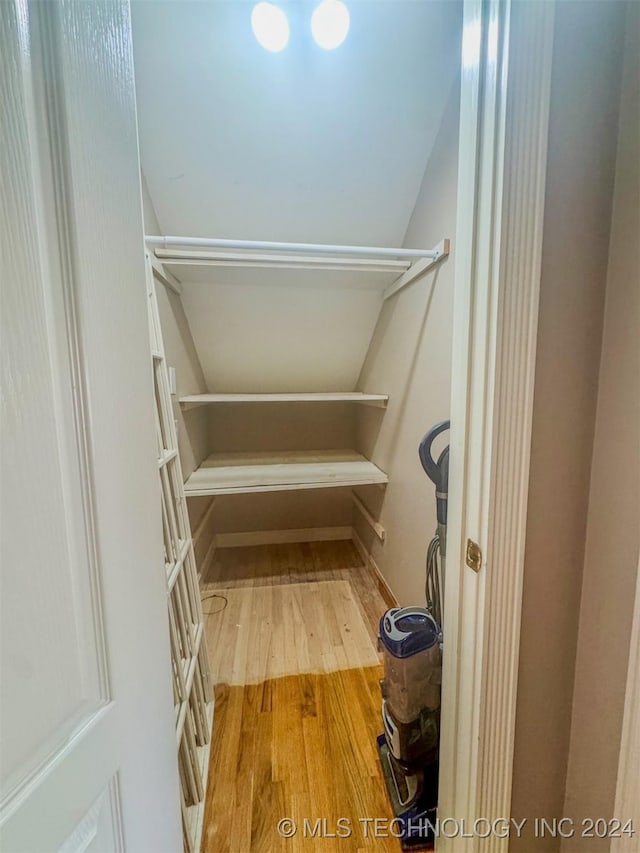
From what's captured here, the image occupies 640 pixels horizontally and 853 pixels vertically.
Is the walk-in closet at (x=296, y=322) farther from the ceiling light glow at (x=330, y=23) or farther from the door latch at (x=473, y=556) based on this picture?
the door latch at (x=473, y=556)

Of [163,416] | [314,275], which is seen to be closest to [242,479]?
[163,416]

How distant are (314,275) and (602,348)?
1678mm

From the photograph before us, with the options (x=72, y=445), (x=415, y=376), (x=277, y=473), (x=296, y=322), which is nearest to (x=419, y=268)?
(x=415, y=376)

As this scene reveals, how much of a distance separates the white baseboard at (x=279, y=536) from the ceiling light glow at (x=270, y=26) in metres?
Result: 2.96

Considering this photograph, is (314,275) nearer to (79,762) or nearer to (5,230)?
(5,230)

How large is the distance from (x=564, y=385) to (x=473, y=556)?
0.38 m

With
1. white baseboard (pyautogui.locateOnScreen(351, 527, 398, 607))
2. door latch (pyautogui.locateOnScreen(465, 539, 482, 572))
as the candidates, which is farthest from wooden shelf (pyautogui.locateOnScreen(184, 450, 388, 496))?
door latch (pyautogui.locateOnScreen(465, 539, 482, 572))

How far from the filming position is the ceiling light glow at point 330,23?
1172 millimetres

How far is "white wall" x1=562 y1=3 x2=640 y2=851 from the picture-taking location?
1.96 feet

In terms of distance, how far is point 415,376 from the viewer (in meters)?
1.81

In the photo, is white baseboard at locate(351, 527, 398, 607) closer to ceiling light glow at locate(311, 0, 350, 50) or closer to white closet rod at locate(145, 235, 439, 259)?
white closet rod at locate(145, 235, 439, 259)

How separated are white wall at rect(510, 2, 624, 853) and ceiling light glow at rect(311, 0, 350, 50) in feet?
3.17

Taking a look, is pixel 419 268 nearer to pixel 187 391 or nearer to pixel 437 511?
pixel 437 511

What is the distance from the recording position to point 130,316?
0.55 metres
